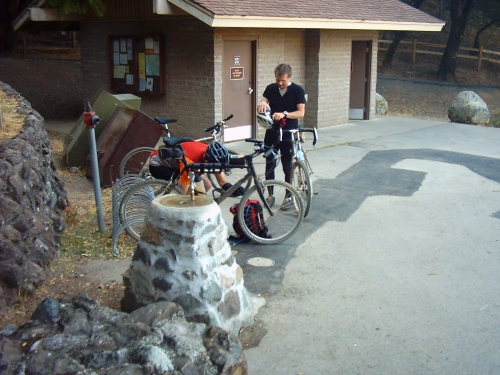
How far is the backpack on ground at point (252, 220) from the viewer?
6062 millimetres

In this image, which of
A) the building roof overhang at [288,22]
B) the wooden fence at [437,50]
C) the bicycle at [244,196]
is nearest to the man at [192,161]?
the bicycle at [244,196]

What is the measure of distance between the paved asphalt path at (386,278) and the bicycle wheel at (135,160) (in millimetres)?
2437

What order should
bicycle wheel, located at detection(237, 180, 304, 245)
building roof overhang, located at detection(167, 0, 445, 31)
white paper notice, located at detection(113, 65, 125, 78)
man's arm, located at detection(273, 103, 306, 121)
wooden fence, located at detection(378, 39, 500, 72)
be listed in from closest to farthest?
bicycle wheel, located at detection(237, 180, 304, 245) → man's arm, located at detection(273, 103, 306, 121) → building roof overhang, located at detection(167, 0, 445, 31) → white paper notice, located at detection(113, 65, 125, 78) → wooden fence, located at detection(378, 39, 500, 72)

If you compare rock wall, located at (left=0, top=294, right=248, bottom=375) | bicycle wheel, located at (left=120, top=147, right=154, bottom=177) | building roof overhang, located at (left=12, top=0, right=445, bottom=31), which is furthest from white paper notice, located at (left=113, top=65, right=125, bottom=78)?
rock wall, located at (left=0, top=294, right=248, bottom=375)

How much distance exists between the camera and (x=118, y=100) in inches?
362

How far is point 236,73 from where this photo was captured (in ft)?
39.5

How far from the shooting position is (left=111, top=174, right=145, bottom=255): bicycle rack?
5859 millimetres

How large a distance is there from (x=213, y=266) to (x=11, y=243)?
1522 mm

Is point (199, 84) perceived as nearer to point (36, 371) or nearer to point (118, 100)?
point (118, 100)

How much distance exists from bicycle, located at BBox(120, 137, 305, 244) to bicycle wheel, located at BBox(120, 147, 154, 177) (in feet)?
6.65

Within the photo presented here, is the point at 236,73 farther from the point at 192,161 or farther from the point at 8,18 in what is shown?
the point at 8,18

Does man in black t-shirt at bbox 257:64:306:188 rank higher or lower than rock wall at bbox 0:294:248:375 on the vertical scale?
higher

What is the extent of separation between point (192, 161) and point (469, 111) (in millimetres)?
12063

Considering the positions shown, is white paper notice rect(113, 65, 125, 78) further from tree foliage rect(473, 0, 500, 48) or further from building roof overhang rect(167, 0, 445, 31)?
tree foliage rect(473, 0, 500, 48)
